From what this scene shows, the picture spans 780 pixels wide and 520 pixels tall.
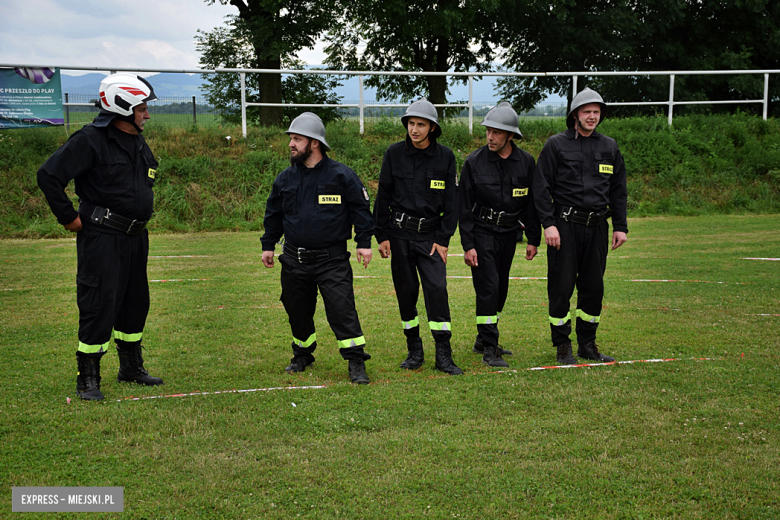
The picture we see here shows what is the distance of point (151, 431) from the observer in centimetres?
453

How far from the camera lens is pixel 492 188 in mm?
6215

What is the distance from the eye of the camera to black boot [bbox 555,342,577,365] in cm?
618

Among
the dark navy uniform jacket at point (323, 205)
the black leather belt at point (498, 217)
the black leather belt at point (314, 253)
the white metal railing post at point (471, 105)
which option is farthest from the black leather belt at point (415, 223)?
the white metal railing post at point (471, 105)

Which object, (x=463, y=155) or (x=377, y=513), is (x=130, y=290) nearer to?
(x=377, y=513)

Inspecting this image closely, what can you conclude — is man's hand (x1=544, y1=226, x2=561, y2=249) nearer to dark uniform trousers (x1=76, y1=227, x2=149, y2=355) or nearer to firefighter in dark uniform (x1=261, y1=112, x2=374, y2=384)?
firefighter in dark uniform (x1=261, y1=112, x2=374, y2=384)

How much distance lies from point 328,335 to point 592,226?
9.78 feet

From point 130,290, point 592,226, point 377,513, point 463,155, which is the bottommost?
point 377,513

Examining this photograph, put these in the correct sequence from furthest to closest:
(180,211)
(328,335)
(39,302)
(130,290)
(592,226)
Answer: (180,211)
(39,302)
(328,335)
(592,226)
(130,290)

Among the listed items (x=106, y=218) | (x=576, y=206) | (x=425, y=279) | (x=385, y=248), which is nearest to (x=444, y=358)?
(x=425, y=279)

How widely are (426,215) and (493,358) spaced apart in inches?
56.7

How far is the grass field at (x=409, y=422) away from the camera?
12.0ft

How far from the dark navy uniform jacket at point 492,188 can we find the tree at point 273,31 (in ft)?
49.8

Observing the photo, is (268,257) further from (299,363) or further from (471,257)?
(471,257)

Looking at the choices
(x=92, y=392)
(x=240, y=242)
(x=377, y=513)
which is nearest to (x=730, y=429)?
(x=377, y=513)
